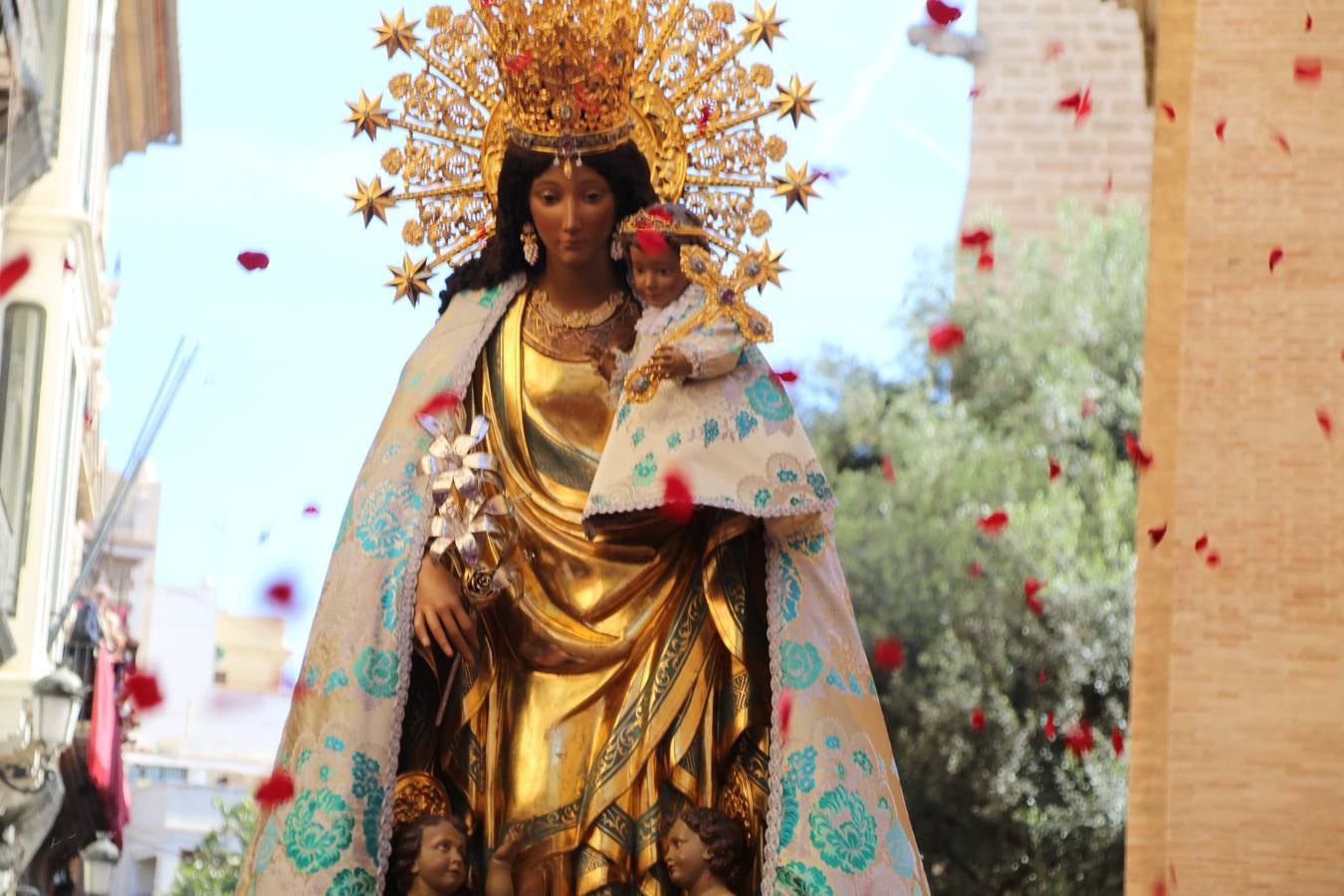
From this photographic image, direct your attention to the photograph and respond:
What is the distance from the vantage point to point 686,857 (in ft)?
20.1

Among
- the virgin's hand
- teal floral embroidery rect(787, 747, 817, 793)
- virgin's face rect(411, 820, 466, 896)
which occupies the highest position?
the virgin's hand

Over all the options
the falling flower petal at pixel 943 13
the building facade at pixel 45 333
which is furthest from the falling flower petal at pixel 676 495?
the building facade at pixel 45 333

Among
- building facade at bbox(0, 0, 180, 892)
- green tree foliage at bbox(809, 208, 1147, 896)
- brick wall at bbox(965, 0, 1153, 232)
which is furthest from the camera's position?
brick wall at bbox(965, 0, 1153, 232)

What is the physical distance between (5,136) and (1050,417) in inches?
413

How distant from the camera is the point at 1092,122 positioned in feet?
89.8

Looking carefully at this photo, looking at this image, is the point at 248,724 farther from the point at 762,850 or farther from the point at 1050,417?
the point at 762,850

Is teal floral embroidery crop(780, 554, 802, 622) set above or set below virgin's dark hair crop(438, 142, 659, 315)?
below

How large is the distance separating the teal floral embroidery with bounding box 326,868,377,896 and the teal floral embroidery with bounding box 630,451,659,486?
100 cm

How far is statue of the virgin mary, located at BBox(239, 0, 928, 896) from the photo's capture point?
6316 mm

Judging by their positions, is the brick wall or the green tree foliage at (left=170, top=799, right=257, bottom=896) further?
the brick wall

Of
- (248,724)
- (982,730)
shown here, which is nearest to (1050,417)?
(982,730)

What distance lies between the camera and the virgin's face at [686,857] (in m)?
6.12

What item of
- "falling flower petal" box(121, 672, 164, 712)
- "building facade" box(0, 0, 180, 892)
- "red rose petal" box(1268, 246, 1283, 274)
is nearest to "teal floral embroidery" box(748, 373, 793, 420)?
"falling flower petal" box(121, 672, 164, 712)

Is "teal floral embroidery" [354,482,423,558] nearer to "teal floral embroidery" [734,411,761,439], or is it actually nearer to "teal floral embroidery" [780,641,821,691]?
"teal floral embroidery" [734,411,761,439]
